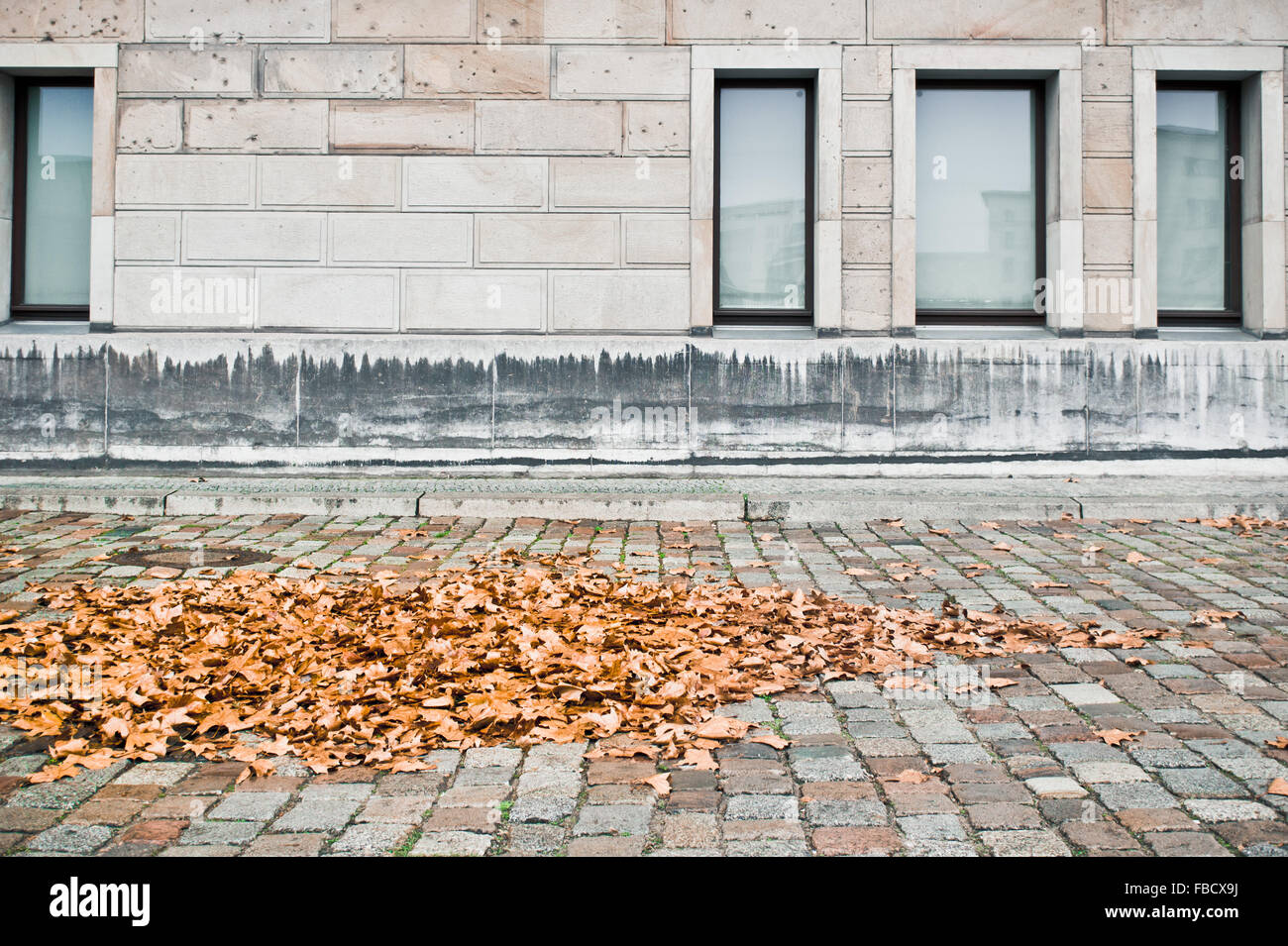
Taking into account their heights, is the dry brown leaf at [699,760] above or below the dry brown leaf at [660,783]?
above

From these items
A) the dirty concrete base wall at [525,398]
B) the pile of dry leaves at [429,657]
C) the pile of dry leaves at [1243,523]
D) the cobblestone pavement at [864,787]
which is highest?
the dirty concrete base wall at [525,398]

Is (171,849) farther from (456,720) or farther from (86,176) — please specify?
(86,176)

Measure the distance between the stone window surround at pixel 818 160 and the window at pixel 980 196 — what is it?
105 cm

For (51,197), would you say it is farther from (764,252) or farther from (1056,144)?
(1056,144)

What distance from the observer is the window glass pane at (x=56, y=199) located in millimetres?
10969

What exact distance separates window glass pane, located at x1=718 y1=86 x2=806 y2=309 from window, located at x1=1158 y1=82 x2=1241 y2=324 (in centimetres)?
357

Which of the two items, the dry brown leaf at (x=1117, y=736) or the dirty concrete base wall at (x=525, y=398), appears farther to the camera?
the dirty concrete base wall at (x=525, y=398)

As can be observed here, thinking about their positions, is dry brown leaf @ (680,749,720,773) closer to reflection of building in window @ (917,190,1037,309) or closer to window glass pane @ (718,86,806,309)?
window glass pane @ (718,86,806,309)

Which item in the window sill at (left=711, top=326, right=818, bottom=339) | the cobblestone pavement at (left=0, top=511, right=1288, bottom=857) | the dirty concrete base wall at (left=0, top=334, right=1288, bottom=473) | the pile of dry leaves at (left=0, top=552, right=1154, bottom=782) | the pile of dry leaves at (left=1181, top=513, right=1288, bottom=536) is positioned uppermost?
the window sill at (left=711, top=326, right=818, bottom=339)

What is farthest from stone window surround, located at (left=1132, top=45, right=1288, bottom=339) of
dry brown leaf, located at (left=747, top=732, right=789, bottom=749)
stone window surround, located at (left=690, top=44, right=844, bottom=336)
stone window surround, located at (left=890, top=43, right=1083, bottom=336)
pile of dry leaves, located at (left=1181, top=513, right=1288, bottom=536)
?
dry brown leaf, located at (left=747, top=732, right=789, bottom=749)

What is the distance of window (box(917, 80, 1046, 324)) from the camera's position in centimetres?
1099

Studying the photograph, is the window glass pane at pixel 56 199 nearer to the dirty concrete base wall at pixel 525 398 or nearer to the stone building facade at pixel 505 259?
the stone building facade at pixel 505 259

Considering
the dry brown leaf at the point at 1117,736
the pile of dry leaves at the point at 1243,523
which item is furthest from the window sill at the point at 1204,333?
the dry brown leaf at the point at 1117,736

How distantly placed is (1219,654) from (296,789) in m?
3.90
